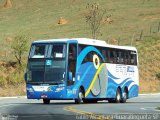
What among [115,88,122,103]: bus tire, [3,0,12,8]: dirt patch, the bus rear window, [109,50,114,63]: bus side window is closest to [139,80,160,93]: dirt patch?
[115,88,122,103]: bus tire

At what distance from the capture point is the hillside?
63862 millimetres

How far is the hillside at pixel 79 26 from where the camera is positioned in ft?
210

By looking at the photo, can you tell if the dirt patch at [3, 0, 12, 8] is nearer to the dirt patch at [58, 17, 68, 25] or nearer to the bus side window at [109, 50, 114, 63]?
the dirt patch at [58, 17, 68, 25]

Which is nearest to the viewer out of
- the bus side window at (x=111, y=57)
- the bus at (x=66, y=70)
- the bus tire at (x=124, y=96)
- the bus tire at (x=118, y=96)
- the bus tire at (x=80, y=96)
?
the bus at (x=66, y=70)

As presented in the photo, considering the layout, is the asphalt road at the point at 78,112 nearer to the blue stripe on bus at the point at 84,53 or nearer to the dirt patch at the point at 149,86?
the blue stripe on bus at the point at 84,53

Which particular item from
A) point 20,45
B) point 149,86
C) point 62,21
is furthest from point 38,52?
point 62,21

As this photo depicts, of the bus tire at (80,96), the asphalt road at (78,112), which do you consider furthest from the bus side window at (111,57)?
the asphalt road at (78,112)

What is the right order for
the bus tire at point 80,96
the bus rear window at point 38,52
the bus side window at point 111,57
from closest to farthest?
the bus rear window at point 38,52, the bus tire at point 80,96, the bus side window at point 111,57

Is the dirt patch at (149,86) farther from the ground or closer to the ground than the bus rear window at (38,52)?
closer to the ground

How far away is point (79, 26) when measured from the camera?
3570 inches

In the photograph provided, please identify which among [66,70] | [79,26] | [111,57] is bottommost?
[66,70]

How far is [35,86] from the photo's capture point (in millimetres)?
32688

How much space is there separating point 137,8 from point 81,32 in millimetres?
20252

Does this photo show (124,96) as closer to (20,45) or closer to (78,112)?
(78,112)
